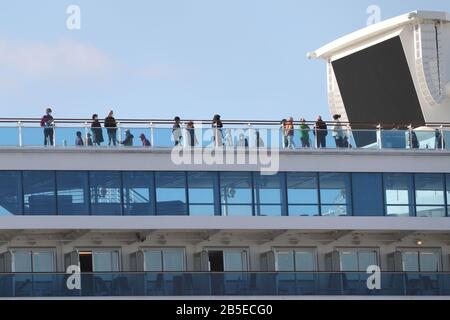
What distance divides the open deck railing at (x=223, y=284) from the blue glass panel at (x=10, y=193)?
1482mm

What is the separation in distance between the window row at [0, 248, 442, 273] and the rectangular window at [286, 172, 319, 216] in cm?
149

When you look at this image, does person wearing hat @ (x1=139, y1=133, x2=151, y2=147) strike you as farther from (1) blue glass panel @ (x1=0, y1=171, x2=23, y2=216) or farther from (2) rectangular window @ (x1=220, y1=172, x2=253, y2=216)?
(1) blue glass panel @ (x1=0, y1=171, x2=23, y2=216)

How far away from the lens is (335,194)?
143 feet

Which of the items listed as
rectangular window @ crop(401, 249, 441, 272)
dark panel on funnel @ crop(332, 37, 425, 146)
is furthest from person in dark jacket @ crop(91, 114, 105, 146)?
dark panel on funnel @ crop(332, 37, 425, 146)

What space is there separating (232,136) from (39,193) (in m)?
4.82

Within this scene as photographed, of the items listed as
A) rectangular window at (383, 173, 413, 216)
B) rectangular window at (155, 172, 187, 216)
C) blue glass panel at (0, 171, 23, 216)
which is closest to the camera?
blue glass panel at (0, 171, 23, 216)

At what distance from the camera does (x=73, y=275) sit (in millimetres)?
41656

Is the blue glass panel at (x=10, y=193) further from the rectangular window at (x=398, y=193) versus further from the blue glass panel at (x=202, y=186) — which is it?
the rectangular window at (x=398, y=193)

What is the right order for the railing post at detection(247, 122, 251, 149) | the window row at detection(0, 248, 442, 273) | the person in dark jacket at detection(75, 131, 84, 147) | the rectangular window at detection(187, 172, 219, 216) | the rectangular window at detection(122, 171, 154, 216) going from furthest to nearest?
the railing post at detection(247, 122, 251, 149) < the window row at detection(0, 248, 442, 273) < the rectangular window at detection(187, 172, 219, 216) < the rectangular window at detection(122, 171, 154, 216) < the person in dark jacket at detection(75, 131, 84, 147)

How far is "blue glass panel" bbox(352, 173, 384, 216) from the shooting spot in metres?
43.8

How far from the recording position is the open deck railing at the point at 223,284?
41.4m

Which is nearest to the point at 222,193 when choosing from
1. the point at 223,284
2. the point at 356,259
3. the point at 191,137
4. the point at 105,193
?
the point at 191,137
